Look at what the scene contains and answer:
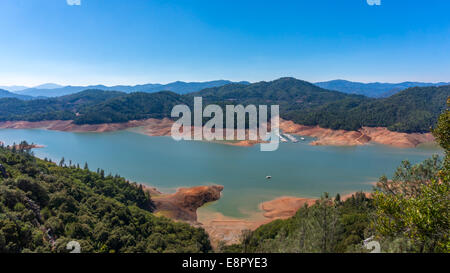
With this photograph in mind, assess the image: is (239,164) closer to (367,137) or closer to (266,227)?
(266,227)

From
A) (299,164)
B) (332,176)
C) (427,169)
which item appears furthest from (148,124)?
(427,169)

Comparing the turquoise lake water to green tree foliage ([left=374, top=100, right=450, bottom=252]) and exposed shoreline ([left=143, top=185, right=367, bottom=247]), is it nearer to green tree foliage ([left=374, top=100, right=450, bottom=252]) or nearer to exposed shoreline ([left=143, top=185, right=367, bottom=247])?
exposed shoreline ([left=143, top=185, right=367, bottom=247])

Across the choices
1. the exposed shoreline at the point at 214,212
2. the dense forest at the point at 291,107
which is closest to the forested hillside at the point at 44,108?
the dense forest at the point at 291,107

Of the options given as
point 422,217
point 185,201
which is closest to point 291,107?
point 185,201

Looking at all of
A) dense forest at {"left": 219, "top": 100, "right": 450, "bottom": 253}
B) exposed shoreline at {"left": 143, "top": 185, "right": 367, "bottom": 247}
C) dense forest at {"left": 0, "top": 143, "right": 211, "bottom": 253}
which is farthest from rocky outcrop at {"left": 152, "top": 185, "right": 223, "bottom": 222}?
dense forest at {"left": 219, "top": 100, "right": 450, "bottom": 253}

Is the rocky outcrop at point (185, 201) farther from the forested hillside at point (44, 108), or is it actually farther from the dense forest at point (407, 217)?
the forested hillside at point (44, 108)

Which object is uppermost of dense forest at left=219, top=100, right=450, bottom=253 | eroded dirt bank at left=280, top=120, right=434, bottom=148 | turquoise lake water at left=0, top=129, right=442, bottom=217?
dense forest at left=219, top=100, right=450, bottom=253

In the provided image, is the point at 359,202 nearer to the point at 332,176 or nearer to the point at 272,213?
the point at 272,213
